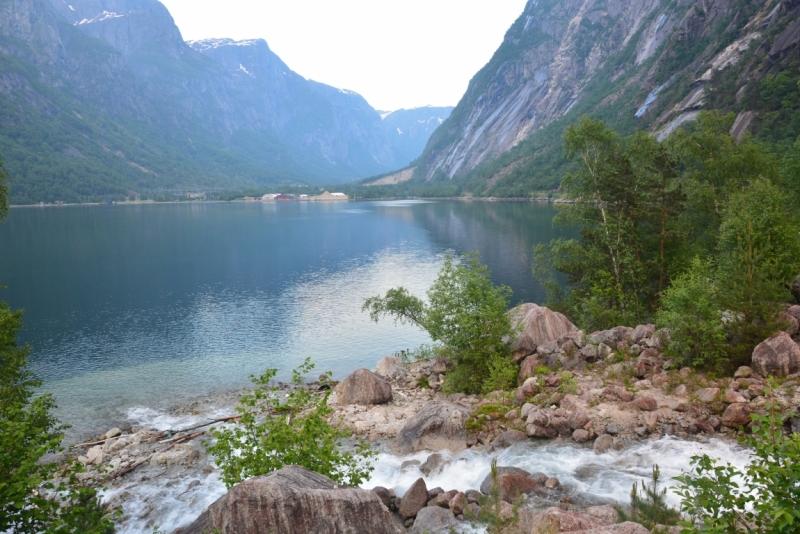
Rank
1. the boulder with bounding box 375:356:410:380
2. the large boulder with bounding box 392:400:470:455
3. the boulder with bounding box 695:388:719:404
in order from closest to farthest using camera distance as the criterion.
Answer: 1. the boulder with bounding box 695:388:719:404
2. the large boulder with bounding box 392:400:470:455
3. the boulder with bounding box 375:356:410:380

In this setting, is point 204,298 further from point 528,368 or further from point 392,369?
point 528,368

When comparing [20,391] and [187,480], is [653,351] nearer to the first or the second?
[187,480]

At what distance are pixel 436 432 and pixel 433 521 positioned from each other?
7393 mm

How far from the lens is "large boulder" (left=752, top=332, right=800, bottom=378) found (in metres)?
21.1

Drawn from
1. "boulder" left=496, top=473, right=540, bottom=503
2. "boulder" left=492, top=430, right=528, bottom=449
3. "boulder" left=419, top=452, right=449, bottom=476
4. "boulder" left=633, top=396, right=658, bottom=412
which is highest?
"boulder" left=633, top=396, right=658, bottom=412

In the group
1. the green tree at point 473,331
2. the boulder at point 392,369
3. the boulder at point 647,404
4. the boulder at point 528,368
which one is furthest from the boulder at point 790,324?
the boulder at point 392,369

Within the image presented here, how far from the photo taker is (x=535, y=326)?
1336 inches

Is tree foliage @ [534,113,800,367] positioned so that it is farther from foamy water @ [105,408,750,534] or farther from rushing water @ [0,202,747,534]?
rushing water @ [0,202,747,534]

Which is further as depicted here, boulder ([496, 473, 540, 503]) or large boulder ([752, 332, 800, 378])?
large boulder ([752, 332, 800, 378])

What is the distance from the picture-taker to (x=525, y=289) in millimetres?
61781

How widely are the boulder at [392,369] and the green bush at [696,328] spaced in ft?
52.3

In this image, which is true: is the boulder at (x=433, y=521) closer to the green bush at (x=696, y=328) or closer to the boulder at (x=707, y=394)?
the boulder at (x=707, y=394)

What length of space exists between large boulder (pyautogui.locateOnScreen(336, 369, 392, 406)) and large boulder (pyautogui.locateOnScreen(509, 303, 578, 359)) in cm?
774

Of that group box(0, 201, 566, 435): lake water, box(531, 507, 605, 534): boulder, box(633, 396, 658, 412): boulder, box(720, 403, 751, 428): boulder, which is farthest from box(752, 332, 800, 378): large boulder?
box(0, 201, 566, 435): lake water
